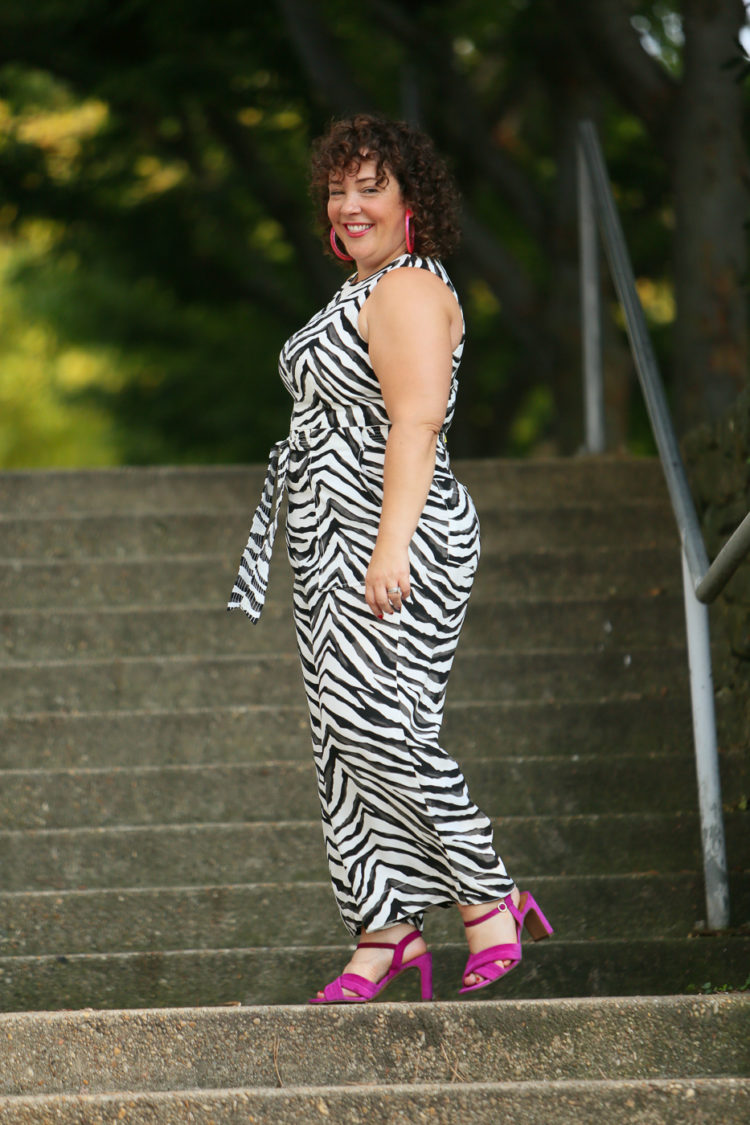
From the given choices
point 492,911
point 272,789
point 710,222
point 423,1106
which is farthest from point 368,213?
point 710,222

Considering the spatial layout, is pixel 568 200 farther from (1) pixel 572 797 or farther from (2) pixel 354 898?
(2) pixel 354 898

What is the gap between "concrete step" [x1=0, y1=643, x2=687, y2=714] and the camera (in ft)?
14.0

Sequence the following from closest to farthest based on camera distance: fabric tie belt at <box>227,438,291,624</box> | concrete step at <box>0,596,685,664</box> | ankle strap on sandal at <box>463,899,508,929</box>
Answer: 1. ankle strap on sandal at <box>463,899,508,929</box>
2. fabric tie belt at <box>227,438,291,624</box>
3. concrete step at <box>0,596,685,664</box>

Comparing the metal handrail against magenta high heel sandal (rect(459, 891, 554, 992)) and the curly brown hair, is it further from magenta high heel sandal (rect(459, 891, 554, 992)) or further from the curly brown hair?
the curly brown hair

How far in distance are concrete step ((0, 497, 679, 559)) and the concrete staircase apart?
1cm

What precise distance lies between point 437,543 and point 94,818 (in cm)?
151

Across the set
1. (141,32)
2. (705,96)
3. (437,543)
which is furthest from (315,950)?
(141,32)

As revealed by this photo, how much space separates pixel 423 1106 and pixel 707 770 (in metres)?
1.12

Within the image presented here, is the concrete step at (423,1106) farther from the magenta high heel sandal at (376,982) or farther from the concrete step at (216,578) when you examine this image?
the concrete step at (216,578)

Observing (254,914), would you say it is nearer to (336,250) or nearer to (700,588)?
(700,588)

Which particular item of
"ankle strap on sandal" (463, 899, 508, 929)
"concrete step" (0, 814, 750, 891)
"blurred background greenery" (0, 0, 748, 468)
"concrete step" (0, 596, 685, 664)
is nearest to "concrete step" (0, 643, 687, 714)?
"concrete step" (0, 596, 685, 664)

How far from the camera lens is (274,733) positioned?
4.04 m

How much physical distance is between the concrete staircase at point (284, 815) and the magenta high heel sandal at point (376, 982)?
125 mm

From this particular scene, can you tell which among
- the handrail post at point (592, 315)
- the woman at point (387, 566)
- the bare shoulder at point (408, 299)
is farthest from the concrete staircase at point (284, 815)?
the bare shoulder at point (408, 299)
